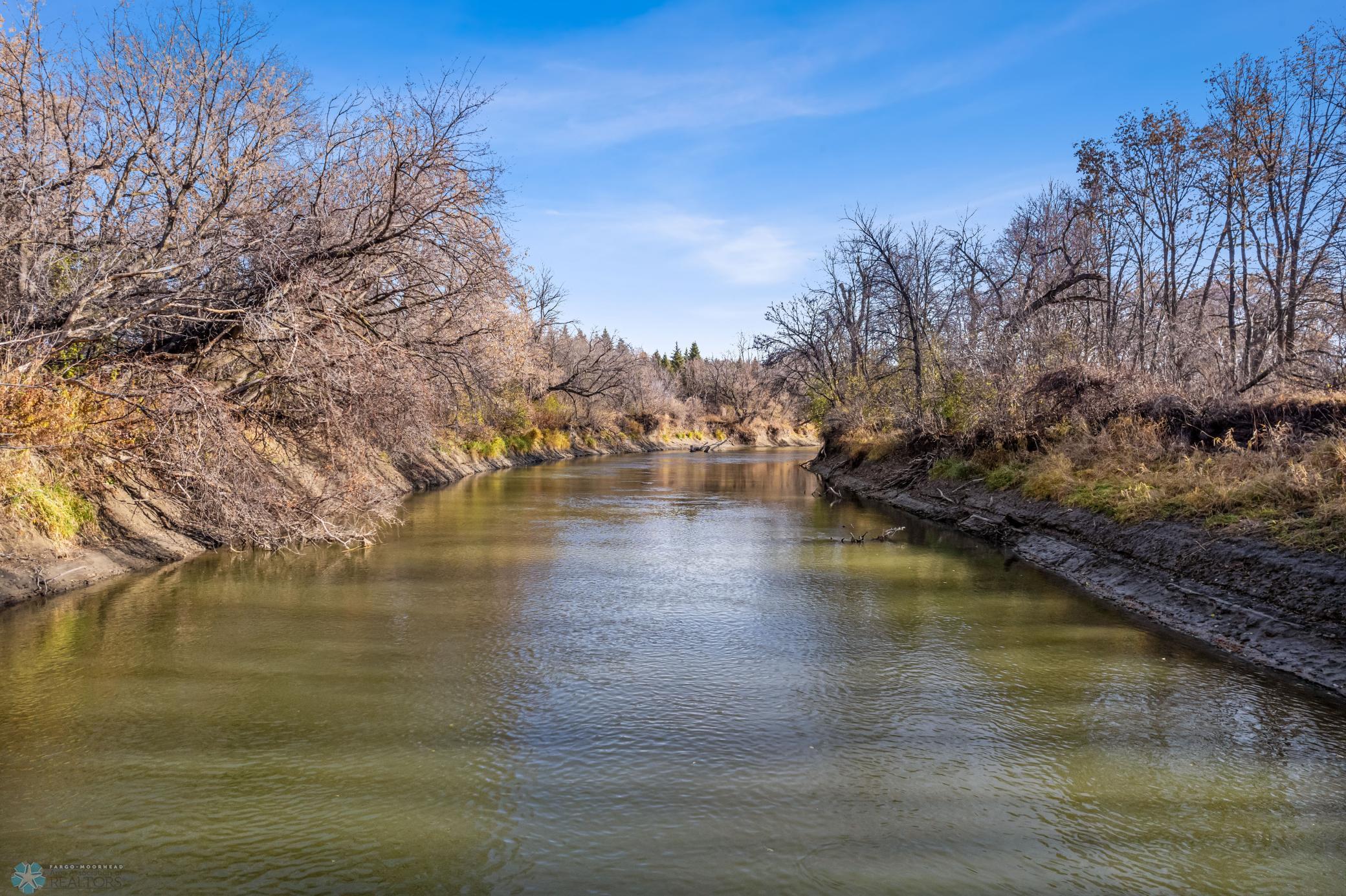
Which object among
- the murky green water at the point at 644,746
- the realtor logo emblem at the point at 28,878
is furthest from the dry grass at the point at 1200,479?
the realtor logo emblem at the point at 28,878

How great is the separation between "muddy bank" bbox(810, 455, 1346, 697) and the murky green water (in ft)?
2.04

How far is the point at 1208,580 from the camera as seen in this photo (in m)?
10.5

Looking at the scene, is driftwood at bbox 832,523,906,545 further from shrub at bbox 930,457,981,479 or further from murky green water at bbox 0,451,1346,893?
murky green water at bbox 0,451,1346,893

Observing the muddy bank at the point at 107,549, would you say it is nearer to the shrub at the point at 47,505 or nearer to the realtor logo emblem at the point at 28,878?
the shrub at the point at 47,505

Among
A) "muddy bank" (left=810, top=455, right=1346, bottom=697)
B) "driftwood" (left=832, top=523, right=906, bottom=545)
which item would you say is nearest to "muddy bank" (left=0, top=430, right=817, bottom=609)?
"driftwood" (left=832, top=523, right=906, bottom=545)

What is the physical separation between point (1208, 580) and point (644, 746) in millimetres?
8609

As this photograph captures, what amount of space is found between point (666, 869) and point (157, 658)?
6.48 meters

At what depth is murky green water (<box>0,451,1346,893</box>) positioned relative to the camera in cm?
457

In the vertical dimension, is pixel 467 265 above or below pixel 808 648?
above

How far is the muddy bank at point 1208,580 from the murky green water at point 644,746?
24.5 inches

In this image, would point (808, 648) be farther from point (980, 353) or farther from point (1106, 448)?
point (980, 353)

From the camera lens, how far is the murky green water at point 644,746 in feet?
15.0

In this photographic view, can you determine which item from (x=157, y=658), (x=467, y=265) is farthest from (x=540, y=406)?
(x=157, y=658)

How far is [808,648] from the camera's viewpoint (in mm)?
8969
